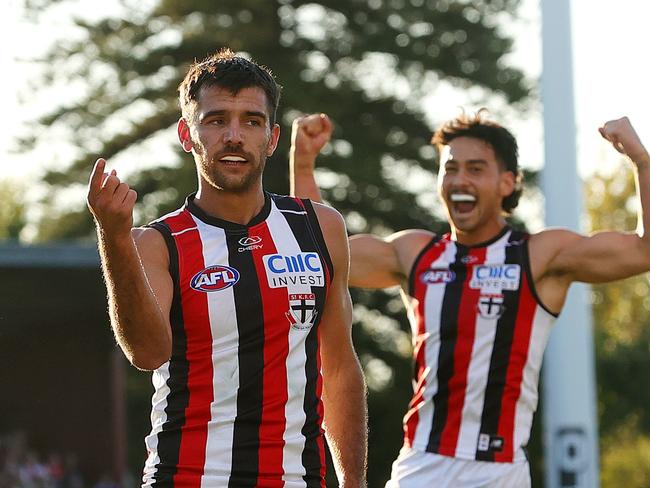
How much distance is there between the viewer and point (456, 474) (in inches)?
259

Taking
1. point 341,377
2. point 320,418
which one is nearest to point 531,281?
point 341,377

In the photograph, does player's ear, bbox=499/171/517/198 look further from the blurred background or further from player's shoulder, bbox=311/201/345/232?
the blurred background

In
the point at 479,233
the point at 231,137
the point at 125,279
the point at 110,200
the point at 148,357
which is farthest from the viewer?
the point at 479,233

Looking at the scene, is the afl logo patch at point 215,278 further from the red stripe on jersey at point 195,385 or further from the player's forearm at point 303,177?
the player's forearm at point 303,177

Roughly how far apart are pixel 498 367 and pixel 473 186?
3.00 ft

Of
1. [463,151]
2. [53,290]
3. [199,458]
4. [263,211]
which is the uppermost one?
[53,290]

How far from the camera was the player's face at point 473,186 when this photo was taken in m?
6.94

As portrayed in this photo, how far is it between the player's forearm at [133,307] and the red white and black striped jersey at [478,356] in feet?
8.94

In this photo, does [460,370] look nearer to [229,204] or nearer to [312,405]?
[312,405]

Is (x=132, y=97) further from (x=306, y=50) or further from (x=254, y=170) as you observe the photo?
(x=254, y=170)

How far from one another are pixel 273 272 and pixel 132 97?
21401 mm

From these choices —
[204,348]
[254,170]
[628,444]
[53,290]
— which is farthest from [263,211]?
[628,444]

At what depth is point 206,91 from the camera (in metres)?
4.65

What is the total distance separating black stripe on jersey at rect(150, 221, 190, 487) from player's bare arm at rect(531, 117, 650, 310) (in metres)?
2.52
